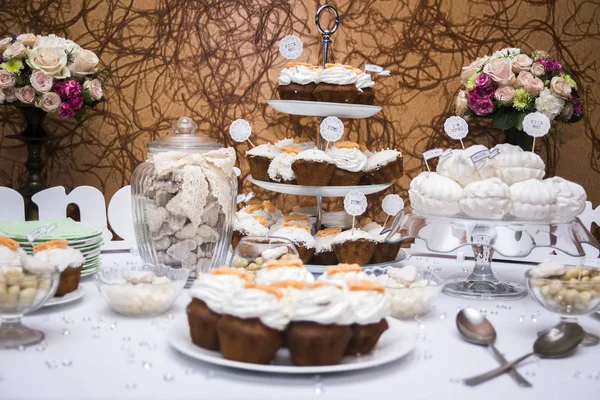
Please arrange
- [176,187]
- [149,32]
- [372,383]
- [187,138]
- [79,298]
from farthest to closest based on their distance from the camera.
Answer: [149,32], [187,138], [176,187], [79,298], [372,383]

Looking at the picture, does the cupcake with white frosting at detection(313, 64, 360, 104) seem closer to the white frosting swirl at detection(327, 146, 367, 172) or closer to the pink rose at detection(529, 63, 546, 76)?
the white frosting swirl at detection(327, 146, 367, 172)

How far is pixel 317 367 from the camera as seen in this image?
1.22m

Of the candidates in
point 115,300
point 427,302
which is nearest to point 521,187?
point 427,302

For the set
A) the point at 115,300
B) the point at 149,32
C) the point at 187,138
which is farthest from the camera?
the point at 149,32

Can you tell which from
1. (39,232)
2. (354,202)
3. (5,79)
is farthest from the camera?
(5,79)

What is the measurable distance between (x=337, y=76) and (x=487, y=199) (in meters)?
0.84

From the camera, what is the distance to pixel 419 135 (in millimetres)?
3258

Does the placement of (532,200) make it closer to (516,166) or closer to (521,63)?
(516,166)

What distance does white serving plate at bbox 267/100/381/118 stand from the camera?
233 centimetres

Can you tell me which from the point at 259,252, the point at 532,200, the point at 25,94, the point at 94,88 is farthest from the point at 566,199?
the point at 25,94

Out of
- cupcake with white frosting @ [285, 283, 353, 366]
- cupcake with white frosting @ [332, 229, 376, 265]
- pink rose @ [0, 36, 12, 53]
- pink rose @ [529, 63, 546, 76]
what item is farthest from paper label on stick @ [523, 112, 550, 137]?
pink rose @ [0, 36, 12, 53]

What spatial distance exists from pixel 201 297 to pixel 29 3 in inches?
96.3

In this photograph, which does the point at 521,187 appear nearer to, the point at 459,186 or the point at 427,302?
the point at 459,186

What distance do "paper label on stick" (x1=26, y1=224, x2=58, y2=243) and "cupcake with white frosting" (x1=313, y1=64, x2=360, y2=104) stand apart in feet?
3.39
